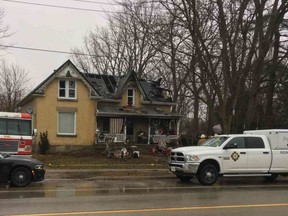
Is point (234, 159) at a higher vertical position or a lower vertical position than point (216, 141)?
lower

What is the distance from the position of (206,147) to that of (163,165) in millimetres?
6877

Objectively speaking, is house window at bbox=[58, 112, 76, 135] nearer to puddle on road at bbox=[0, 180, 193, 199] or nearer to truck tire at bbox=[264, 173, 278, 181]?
puddle on road at bbox=[0, 180, 193, 199]

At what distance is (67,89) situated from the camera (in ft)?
112

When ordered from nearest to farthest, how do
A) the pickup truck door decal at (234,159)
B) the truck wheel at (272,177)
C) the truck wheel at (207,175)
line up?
the truck wheel at (207,175), the pickup truck door decal at (234,159), the truck wheel at (272,177)

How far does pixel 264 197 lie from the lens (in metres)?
13.0

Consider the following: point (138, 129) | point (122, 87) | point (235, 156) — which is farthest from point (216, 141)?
point (138, 129)

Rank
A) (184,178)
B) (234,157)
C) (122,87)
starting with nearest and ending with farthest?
(234,157) → (184,178) → (122,87)

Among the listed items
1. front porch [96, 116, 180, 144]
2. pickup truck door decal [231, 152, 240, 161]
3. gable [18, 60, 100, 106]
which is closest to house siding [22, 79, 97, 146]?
gable [18, 60, 100, 106]

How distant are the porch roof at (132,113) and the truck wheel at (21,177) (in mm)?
19306

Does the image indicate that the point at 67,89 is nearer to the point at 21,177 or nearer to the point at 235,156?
the point at 21,177

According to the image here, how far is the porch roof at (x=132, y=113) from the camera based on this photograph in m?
35.2

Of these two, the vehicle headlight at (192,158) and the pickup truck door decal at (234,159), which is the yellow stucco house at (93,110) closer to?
the vehicle headlight at (192,158)

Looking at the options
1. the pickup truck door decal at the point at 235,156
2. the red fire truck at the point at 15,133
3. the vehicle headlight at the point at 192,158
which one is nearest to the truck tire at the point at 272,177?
the pickup truck door decal at the point at 235,156

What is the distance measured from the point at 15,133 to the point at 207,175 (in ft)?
A: 33.8
